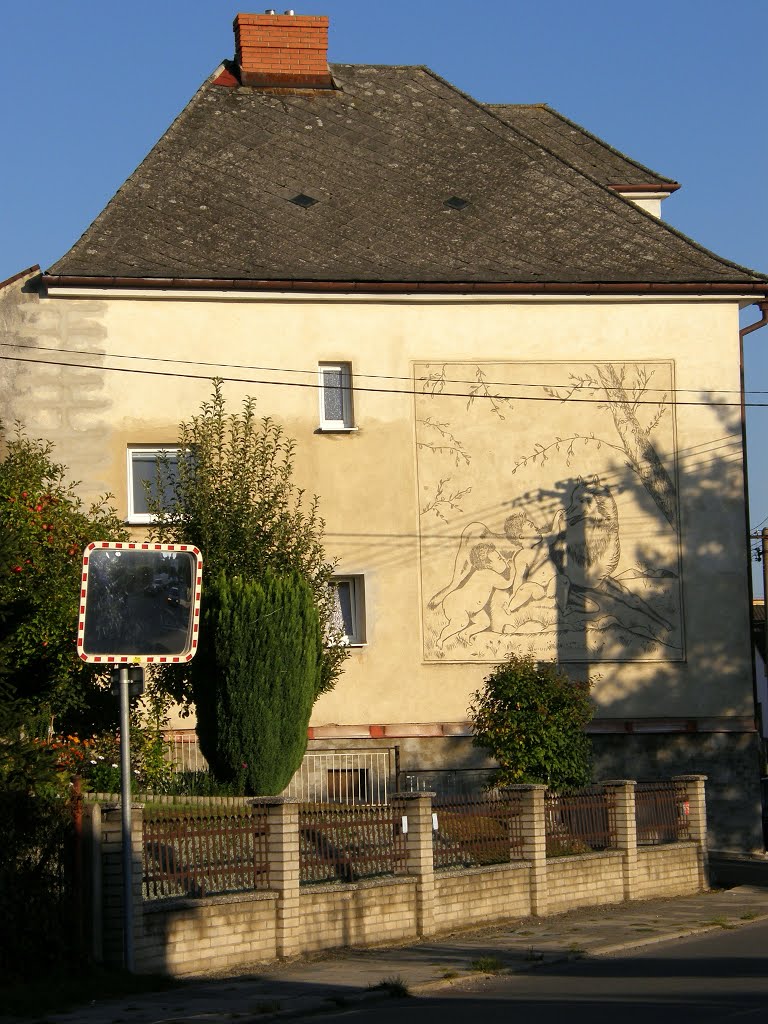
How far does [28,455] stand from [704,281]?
13.4 m

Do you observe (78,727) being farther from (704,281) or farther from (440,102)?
(440,102)

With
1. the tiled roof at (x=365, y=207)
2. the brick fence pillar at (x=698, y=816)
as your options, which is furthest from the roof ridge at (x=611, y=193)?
the brick fence pillar at (x=698, y=816)

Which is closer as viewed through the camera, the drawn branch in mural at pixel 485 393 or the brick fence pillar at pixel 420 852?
the brick fence pillar at pixel 420 852

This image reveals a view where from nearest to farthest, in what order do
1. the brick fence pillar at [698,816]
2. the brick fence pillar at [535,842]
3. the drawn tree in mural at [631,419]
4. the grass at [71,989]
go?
the grass at [71,989] → the brick fence pillar at [535,842] → the brick fence pillar at [698,816] → the drawn tree in mural at [631,419]

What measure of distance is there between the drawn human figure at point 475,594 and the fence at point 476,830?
7.22m

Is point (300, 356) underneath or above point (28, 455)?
above

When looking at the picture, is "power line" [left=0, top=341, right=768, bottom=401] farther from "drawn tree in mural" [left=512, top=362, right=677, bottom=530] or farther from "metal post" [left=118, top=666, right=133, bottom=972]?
"metal post" [left=118, top=666, right=133, bottom=972]

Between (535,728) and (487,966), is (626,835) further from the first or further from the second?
(487,966)

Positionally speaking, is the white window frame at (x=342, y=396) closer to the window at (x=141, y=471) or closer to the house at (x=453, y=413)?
the house at (x=453, y=413)

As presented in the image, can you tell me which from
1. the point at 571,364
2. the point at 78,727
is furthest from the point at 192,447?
the point at 571,364

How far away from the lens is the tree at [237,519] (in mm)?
22391

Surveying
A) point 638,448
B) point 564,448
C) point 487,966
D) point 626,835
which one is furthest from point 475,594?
point 487,966

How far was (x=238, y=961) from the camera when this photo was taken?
47.0 feet

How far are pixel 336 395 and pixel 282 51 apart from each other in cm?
871
